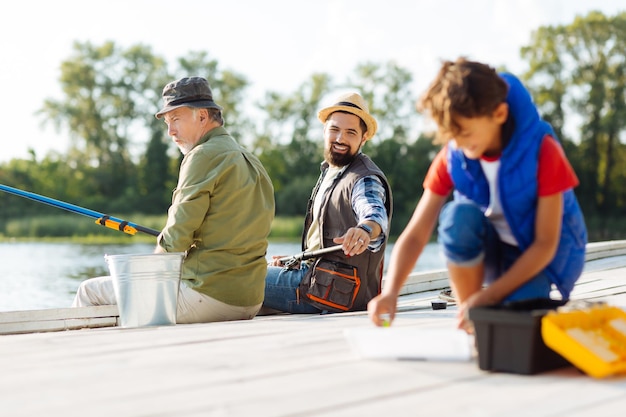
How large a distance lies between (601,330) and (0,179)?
35.6 meters

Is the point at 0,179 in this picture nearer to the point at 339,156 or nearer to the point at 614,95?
the point at 614,95

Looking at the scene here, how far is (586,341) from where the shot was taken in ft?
6.46

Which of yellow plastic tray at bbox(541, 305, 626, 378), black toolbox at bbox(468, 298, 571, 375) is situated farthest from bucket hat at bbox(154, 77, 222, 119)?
yellow plastic tray at bbox(541, 305, 626, 378)

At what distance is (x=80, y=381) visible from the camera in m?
1.96

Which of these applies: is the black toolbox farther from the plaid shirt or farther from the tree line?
the tree line

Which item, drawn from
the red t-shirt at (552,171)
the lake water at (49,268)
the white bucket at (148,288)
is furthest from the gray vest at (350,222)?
the lake water at (49,268)

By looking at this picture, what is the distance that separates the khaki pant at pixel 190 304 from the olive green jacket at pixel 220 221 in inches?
1.4

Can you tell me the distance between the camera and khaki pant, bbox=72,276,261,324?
3584 mm

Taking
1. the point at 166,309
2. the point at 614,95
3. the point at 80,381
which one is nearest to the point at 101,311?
the point at 166,309

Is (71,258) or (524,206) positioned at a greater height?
(524,206)

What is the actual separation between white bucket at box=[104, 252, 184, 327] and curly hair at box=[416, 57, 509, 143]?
4.96 feet

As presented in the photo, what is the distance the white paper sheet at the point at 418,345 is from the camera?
2.15 meters

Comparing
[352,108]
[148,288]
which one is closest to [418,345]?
[148,288]

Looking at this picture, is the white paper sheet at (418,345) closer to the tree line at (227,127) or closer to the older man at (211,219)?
the older man at (211,219)
